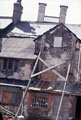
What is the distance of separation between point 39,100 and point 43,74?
2681 millimetres

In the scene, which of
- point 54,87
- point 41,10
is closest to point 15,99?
point 54,87

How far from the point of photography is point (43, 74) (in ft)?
77.1

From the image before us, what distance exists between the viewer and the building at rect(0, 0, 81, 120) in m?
21.5

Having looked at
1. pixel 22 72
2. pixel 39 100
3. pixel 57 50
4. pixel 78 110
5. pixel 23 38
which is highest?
pixel 23 38

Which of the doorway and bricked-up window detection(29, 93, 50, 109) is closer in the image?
bricked-up window detection(29, 93, 50, 109)

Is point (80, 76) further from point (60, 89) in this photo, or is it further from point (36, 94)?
point (36, 94)

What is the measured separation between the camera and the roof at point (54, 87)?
834 inches

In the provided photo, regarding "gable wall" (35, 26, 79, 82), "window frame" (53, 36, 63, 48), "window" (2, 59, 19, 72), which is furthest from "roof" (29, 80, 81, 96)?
"window frame" (53, 36, 63, 48)

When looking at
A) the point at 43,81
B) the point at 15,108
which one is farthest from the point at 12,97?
the point at 43,81

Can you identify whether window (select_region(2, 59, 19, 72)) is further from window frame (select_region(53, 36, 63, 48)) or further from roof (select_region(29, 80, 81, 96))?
window frame (select_region(53, 36, 63, 48))

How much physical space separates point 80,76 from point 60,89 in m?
2.40

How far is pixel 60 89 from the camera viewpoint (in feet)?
70.2

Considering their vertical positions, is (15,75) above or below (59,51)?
below

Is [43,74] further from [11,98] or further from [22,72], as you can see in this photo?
[11,98]
